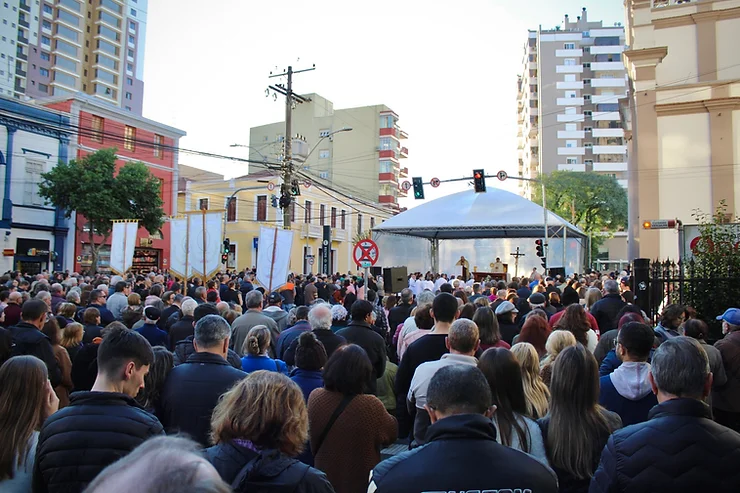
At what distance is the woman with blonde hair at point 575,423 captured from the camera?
3.00 metres

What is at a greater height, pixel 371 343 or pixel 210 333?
pixel 210 333

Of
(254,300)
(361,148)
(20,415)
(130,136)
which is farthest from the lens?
(361,148)

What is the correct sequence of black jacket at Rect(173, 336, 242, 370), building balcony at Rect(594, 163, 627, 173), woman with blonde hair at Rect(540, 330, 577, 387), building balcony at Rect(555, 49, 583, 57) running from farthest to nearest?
1. building balcony at Rect(555, 49, 583, 57)
2. building balcony at Rect(594, 163, 627, 173)
3. black jacket at Rect(173, 336, 242, 370)
4. woman with blonde hair at Rect(540, 330, 577, 387)

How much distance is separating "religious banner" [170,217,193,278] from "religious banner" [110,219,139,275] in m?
2.70

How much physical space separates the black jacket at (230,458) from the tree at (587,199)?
56854 mm

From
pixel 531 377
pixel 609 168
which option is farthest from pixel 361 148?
pixel 531 377

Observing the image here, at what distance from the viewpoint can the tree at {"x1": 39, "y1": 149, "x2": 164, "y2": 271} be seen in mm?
30047

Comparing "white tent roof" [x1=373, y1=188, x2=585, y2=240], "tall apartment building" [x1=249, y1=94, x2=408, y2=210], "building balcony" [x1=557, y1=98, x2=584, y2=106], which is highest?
"building balcony" [x1=557, y1=98, x2=584, y2=106]

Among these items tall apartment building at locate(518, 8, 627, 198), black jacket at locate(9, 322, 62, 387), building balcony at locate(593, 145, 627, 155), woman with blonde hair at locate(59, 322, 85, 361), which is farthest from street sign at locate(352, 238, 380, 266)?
building balcony at locate(593, 145, 627, 155)

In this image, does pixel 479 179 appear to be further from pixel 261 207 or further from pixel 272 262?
pixel 261 207

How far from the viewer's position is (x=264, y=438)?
234 centimetres

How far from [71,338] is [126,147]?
3458 centimetres

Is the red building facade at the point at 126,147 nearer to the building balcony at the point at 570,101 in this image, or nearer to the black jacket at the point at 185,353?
the black jacket at the point at 185,353

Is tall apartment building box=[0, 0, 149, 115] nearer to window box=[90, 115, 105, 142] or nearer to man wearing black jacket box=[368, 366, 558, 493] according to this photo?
window box=[90, 115, 105, 142]
